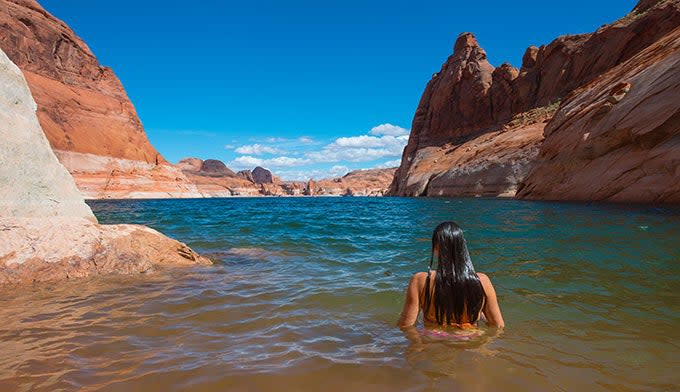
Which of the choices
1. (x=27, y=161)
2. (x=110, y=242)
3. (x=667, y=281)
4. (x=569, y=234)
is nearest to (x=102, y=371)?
(x=110, y=242)

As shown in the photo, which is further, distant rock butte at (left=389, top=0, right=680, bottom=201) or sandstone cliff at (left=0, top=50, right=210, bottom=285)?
distant rock butte at (left=389, top=0, right=680, bottom=201)

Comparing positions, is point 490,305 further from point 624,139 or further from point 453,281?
point 624,139

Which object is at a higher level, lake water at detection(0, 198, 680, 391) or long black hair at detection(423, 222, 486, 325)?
long black hair at detection(423, 222, 486, 325)

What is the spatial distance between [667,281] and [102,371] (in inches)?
323

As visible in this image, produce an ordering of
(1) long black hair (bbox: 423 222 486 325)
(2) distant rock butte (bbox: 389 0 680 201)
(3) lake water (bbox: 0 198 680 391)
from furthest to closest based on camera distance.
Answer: (2) distant rock butte (bbox: 389 0 680 201) < (1) long black hair (bbox: 423 222 486 325) < (3) lake water (bbox: 0 198 680 391)

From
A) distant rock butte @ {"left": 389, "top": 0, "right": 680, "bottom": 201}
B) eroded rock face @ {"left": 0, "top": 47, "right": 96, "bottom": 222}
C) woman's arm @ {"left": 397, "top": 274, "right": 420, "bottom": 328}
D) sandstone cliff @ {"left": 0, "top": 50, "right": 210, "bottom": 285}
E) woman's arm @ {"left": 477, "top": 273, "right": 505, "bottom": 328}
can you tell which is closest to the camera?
woman's arm @ {"left": 477, "top": 273, "right": 505, "bottom": 328}

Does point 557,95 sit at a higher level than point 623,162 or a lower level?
higher

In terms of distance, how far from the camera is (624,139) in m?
22.1

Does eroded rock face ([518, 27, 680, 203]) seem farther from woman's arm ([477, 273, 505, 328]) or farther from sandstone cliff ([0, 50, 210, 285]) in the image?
sandstone cliff ([0, 50, 210, 285])

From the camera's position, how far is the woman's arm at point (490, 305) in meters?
3.78

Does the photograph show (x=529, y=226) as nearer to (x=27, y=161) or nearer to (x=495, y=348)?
(x=495, y=348)

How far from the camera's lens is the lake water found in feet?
10.1

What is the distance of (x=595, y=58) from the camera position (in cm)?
5653

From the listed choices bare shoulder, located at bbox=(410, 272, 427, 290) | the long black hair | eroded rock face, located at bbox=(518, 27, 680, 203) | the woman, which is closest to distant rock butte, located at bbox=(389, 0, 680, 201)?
eroded rock face, located at bbox=(518, 27, 680, 203)
